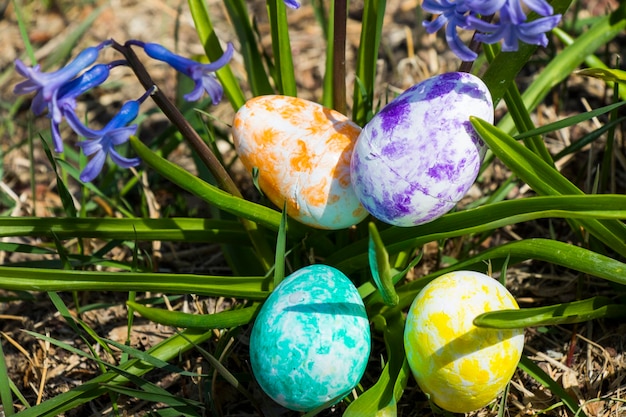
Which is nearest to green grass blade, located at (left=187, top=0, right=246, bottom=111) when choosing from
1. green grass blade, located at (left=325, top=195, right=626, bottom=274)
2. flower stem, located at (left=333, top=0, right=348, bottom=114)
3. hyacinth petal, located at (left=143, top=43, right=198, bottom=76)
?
flower stem, located at (left=333, top=0, right=348, bottom=114)

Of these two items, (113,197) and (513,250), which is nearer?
(513,250)

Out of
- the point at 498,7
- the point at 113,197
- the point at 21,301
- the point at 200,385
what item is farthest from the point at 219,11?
the point at 498,7

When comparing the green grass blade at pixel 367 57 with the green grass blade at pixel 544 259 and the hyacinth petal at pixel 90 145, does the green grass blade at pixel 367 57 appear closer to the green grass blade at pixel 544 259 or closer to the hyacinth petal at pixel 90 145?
the green grass blade at pixel 544 259

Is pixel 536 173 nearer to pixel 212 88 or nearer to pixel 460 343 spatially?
pixel 460 343

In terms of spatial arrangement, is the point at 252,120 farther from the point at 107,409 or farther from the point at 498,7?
the point at 107,409

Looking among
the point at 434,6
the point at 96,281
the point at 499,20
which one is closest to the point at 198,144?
the point at 96,281
